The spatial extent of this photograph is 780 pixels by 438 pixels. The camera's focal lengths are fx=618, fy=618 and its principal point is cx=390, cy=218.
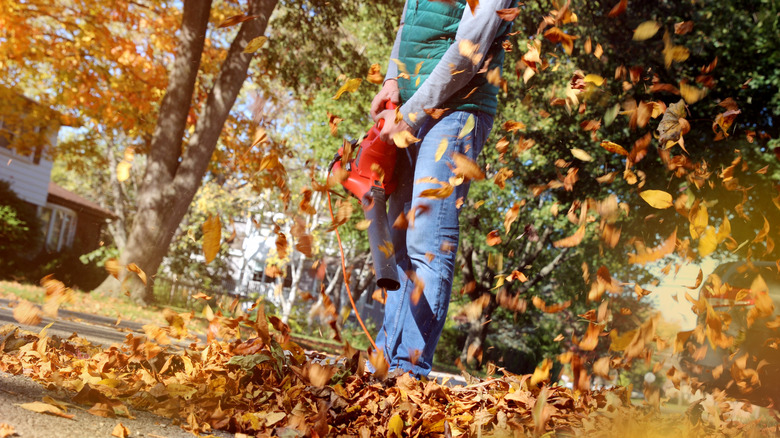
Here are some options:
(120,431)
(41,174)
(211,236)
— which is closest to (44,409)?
(120,431)

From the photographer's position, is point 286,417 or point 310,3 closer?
point 286,417

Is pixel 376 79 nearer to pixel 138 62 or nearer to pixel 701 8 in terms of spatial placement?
pixel 701 8

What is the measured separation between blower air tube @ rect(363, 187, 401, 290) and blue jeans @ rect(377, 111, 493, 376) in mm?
77

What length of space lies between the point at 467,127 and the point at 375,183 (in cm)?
45

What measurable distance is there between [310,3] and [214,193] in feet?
53.9

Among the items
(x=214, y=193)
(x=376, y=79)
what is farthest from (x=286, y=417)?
(x=214, y=193)

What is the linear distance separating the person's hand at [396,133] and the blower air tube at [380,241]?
0.73 feet

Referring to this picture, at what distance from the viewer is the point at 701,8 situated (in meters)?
11.1

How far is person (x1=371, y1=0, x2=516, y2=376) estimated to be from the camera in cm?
237

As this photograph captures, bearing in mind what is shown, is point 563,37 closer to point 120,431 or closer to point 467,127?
point 467,127

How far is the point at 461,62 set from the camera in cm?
245

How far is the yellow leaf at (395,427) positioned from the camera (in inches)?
65.1

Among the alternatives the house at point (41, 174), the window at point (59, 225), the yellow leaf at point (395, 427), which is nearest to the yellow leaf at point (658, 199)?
the yellow leaf at point (395, 427)

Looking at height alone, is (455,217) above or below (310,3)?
below
